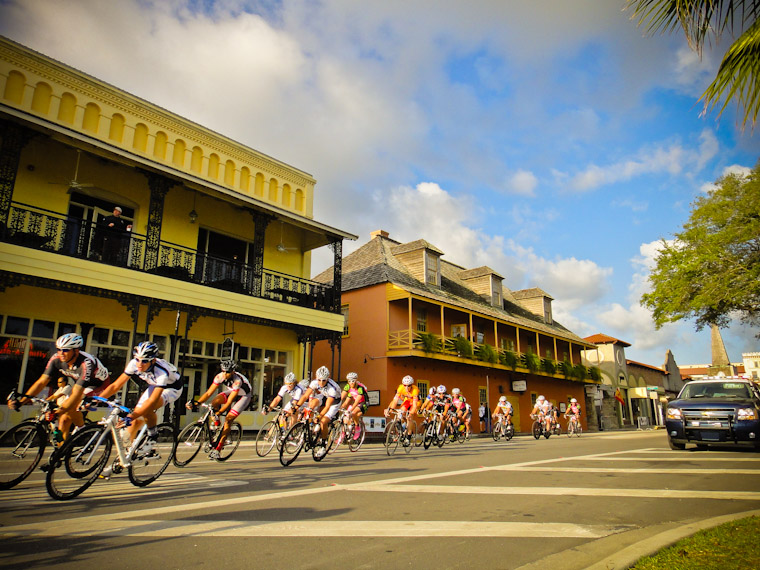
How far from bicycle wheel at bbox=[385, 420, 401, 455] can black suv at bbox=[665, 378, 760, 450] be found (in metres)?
6.54

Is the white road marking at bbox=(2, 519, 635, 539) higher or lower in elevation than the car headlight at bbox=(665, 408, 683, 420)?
lower

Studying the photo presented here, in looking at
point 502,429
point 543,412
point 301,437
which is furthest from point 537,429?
point 301,437

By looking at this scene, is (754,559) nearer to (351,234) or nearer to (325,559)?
Result: (325,559)

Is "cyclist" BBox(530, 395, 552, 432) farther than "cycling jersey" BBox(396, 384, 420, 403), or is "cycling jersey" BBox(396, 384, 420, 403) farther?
"cyclist" BBox(530, 395, 552, 432)

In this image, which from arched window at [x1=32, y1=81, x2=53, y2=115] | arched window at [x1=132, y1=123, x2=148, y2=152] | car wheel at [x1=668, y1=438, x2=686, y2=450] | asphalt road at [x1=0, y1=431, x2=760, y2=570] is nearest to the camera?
asphalt road at [x1=0, y1=431, x2=760, y2=570]

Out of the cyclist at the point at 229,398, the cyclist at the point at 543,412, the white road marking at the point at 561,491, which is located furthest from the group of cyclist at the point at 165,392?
the cyclist at the point at 543,412

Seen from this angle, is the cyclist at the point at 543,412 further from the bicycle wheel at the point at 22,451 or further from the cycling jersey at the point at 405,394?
the bicycle wheel at the point at 22,451

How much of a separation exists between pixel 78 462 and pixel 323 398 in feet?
17.3

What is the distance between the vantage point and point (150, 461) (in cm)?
666

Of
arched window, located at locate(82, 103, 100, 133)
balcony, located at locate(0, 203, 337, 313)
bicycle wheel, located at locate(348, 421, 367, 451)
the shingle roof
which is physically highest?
arched window, located at locate(82, 103, 100, 133)

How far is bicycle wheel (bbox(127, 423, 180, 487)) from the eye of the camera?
6465mm

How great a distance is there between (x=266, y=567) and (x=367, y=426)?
51.6 feet

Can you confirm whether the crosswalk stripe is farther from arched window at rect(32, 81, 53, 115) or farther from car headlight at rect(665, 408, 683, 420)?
arched window at rect(32, 81, 53, 115)

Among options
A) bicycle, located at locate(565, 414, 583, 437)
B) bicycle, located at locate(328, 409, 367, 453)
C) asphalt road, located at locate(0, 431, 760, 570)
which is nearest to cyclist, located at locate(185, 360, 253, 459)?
asphalt road, located at locate(0, 431, 760, 570)
